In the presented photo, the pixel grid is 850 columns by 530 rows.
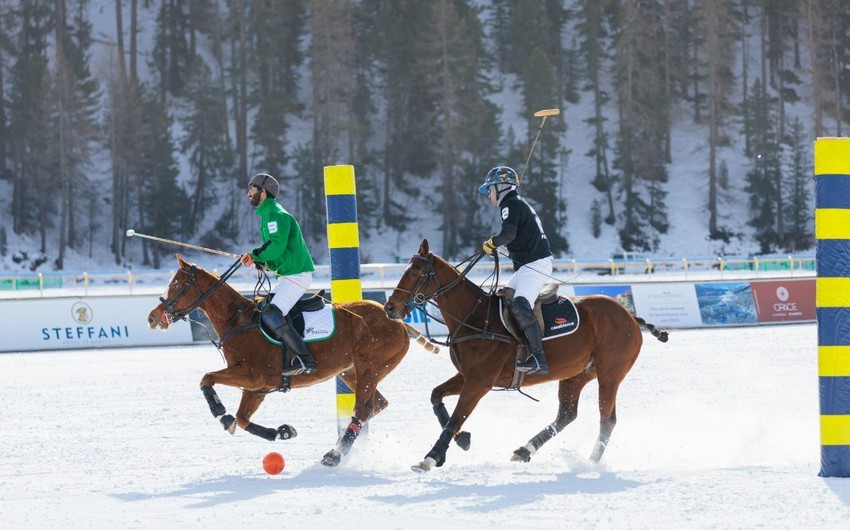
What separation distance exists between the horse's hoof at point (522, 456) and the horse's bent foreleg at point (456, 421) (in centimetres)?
58

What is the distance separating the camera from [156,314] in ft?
29.7

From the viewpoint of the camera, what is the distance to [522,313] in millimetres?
8789

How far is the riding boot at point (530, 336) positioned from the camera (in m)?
8.79

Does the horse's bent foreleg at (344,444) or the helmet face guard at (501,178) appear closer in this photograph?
the horse's bent foreleg at (344,444)

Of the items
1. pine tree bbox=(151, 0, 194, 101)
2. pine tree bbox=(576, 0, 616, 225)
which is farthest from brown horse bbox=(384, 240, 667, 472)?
pine tree bbox=(151, 0, 194, 101)

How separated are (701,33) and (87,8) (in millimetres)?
39757

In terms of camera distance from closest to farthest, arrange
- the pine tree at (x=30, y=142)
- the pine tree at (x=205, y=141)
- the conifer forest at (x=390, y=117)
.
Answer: the pine tree at (x=30, y=142), the conifer forest at (x=390, y=117), the pine tree at (x=205, y=141)

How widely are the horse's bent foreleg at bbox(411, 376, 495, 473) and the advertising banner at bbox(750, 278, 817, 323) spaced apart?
62.4 ft

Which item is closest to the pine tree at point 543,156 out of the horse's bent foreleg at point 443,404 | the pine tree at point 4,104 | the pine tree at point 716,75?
the pine tree at point 716,75

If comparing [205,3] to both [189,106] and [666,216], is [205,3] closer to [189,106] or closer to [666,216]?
[189,106]

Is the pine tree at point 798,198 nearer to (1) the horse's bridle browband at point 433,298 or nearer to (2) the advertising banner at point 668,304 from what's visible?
(2) the advertising banner at point 668,304

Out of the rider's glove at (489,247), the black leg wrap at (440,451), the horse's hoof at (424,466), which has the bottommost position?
the horse's hoof at (424,466)

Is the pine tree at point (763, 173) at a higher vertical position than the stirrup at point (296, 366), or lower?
higher

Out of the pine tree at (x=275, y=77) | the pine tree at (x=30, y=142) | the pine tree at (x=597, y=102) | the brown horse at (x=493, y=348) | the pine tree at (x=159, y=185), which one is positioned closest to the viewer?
the brown horse at (x=493, y=348)
